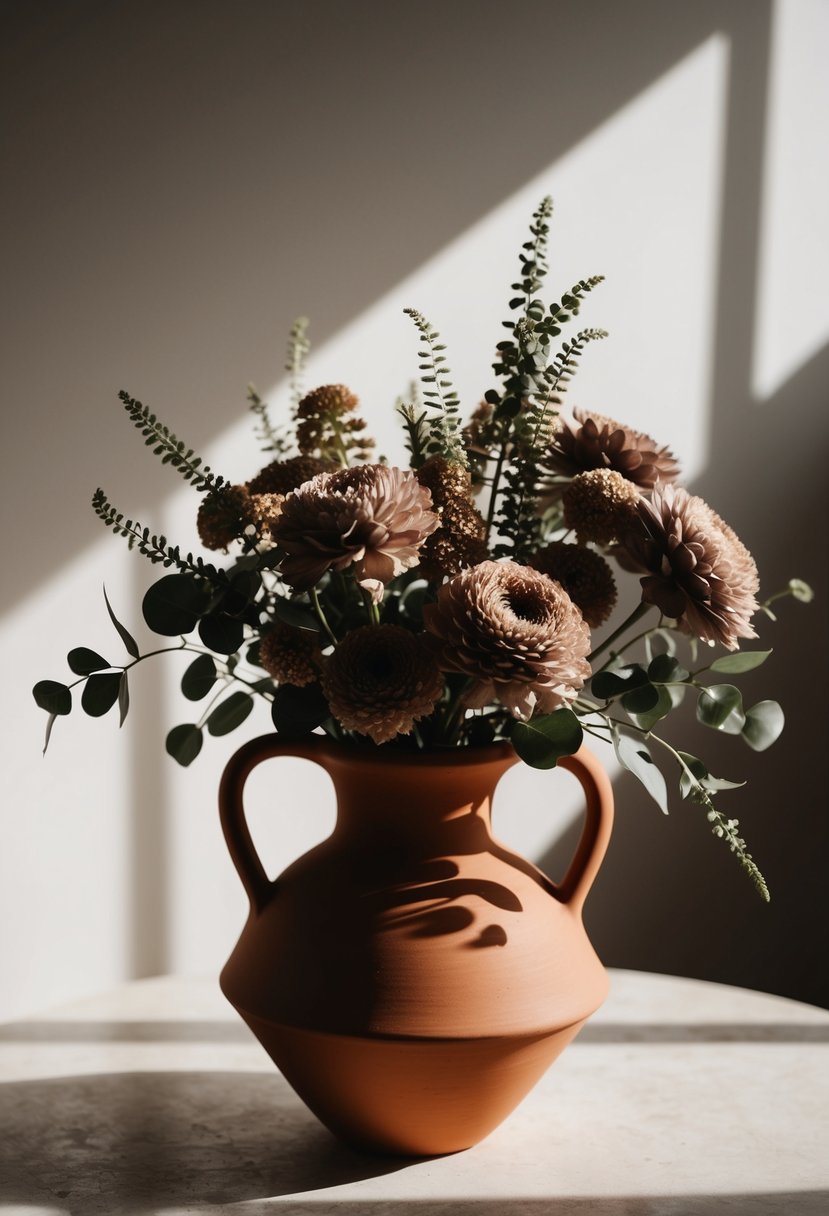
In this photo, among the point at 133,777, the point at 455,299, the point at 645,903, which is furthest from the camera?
the point at 645,903

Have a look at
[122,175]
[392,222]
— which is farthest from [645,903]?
[122,175]

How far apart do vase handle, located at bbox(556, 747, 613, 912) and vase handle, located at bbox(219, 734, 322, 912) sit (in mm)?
211

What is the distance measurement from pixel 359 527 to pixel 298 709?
17cm

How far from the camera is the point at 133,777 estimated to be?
1.53 metres

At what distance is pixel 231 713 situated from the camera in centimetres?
110

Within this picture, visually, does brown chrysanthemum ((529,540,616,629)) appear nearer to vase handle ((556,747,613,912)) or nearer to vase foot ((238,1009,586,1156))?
vase handle ((556,747,613,912))

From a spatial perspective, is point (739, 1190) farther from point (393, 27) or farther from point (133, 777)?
point (393, 27)

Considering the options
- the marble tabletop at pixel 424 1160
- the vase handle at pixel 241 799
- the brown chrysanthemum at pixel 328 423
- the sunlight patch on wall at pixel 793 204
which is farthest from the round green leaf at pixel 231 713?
the sunlight patch on wall at pixel 793 204

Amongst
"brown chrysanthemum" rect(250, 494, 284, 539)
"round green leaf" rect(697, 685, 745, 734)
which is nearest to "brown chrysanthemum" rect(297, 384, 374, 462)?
"brown chrysanthemum" rect(250, 494, 284, 539)

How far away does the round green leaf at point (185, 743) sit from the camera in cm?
106

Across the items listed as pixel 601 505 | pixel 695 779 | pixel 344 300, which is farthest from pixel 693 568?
pixel 344 300

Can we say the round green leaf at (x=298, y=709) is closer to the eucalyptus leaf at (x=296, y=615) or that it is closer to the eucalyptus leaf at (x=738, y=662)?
the eucalyptus leaf at (x=296, y=615)

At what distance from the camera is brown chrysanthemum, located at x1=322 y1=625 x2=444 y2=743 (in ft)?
2.64

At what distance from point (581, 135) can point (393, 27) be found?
1.00 feet
